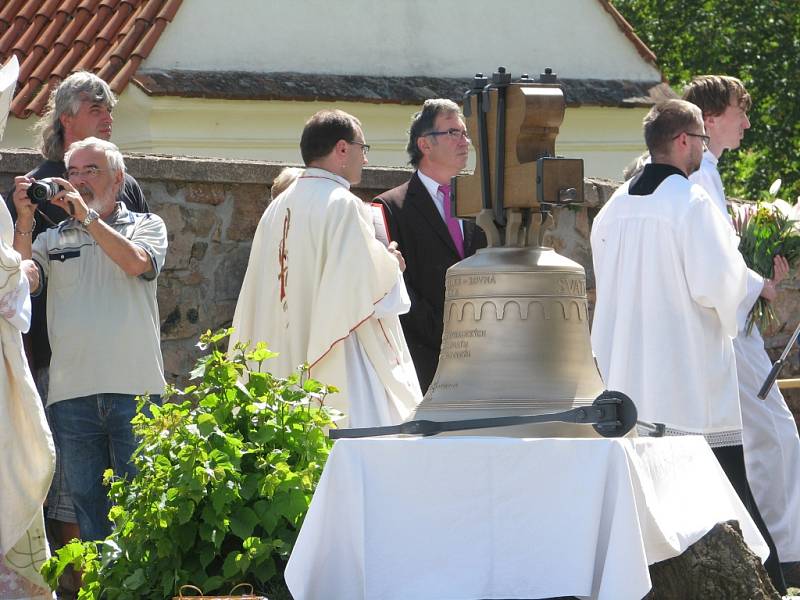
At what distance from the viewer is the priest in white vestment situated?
5.74 metres

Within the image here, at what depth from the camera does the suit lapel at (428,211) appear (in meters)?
7.29

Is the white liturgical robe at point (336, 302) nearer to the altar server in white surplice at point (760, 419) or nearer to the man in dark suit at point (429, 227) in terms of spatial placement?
the man in dark suit at point (429, 227)

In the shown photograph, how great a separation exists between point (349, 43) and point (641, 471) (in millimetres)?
10833

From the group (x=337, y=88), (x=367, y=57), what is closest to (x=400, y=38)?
(x=367, y=57)

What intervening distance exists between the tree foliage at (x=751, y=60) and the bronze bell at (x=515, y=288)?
15.4 metres

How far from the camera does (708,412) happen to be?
21.5 feet

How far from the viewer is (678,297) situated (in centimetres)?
657

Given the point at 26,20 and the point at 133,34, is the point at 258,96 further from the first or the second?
the point at 26,20

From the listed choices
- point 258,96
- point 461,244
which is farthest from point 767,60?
point 461,244

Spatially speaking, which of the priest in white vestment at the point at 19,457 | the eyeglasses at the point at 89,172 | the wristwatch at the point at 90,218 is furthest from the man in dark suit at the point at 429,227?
the priest in white vestment at the point at 19,457

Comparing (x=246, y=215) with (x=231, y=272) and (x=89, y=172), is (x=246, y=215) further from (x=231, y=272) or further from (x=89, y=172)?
(x=89, y=172)

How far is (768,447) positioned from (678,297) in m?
1.29

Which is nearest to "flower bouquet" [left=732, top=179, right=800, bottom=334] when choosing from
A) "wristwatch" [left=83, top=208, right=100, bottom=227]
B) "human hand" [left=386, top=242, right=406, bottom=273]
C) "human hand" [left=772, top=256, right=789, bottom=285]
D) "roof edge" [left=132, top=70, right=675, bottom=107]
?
"human hand" [left=772, top=256, right=789, bottom=285]

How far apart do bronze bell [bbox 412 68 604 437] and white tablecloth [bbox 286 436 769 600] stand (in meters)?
0.27
